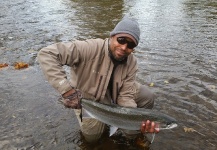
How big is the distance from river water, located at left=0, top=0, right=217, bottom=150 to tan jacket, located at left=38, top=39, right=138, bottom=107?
950mm

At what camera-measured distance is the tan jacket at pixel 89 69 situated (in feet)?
12.2

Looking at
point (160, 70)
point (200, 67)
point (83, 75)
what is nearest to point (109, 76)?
point (83, 75)

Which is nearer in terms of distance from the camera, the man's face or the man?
the man

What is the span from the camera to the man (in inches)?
146

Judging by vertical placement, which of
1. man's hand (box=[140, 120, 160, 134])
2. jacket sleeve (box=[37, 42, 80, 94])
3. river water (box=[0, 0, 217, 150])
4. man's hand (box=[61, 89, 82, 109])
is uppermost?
jacket sleeve (box=[37, 42, 80, 94])

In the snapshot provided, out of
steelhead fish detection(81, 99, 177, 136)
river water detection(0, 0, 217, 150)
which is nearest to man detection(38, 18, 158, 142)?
steelhead fish detection(81, 99, 177, 136)

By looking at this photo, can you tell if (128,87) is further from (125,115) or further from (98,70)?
(125,115)

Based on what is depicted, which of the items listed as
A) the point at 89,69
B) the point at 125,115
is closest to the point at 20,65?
the point at 89,69

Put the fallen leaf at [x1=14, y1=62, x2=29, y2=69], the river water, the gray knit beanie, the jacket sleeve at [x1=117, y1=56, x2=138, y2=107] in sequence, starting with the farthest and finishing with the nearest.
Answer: the fallen leaf at [x1=14, y1=62, x2=29, y2=69]
the river water
the jacket sleeve at [x1=117, y1=56, x2=138, y2=107]
the gray knit beanie

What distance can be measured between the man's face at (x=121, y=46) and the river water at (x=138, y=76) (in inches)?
62.5

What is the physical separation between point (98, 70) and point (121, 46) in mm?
554

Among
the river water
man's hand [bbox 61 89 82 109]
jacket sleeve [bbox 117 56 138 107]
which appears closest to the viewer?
man's hand [bbox 61 89 82 109]

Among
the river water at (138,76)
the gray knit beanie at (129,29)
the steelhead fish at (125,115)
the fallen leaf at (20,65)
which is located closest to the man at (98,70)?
the gray knit beanie at (129,29)

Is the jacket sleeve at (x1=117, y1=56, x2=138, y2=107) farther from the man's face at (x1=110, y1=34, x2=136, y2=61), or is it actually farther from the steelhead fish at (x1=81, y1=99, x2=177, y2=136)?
the steelhead fish at (x1=81, y1=99, x2=177, y2=136)
